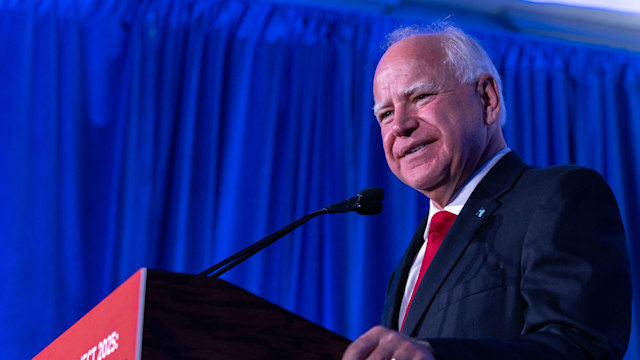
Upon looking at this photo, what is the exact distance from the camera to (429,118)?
69.3 inches

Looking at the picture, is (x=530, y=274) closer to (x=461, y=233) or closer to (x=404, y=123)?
(x=461, y=233)

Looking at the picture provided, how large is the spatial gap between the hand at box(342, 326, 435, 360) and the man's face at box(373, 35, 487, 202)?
833 millimetres

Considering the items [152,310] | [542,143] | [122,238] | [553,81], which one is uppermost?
[553,81]

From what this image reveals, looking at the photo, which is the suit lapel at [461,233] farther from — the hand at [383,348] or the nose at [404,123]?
the hand at [383,348]

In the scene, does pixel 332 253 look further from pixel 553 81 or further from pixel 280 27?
pixel 553 81

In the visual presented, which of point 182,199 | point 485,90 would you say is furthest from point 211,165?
point 485,90

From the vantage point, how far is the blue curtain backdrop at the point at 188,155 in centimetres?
296

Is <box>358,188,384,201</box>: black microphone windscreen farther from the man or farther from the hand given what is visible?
the hand

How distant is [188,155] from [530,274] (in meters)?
2.08

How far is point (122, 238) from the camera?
301 centimetres

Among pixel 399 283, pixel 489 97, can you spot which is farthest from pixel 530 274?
pixel 489 97

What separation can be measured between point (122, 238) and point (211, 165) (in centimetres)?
49

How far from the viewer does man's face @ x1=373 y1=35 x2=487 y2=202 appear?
1743 mm

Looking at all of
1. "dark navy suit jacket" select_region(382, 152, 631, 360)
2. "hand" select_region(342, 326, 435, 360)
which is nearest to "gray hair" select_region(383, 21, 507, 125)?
"dark navy suit jacket" select_region(382, 152, 631, 360)
